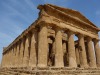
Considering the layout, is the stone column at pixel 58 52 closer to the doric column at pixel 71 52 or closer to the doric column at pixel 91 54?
the doric column at pixel 71 52

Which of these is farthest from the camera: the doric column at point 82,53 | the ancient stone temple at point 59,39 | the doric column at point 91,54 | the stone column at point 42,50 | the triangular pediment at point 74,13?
the doric column at point 91,54

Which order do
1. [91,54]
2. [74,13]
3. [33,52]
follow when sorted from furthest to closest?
[91,54]
[74,13]
[33,52]

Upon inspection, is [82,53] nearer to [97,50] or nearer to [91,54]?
[91,54]

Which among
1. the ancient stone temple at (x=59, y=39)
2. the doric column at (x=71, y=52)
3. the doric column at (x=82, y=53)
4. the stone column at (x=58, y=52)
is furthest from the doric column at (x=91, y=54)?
the stone column at (x=58, y=52)

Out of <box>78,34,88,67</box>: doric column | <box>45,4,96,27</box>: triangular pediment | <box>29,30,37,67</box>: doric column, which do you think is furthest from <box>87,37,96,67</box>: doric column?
<box>29,30,37,67</box>: doric column

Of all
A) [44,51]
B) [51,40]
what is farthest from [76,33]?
[44,51]

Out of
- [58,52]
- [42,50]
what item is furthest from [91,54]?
[42,50]

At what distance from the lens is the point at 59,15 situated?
20359mm

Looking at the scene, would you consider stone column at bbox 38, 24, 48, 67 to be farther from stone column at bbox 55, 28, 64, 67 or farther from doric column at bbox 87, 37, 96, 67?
doric column at bbox 87, 37, 96, 67

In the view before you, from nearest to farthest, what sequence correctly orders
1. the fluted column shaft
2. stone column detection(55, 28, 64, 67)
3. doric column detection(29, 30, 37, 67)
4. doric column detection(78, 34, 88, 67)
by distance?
stone column detection(55, 28, 64, 67)
doric column detection(29, 30, 37, 67)
doric column detection(78, 34, 88, 67)
the fluted column shaft

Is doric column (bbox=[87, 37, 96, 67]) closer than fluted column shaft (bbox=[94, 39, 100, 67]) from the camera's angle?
Yes

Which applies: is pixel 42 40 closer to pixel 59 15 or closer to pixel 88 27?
pixel 59 15

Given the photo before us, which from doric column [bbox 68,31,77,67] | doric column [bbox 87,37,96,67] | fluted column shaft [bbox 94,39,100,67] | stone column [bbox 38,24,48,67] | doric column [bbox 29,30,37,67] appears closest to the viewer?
stone column [bbox 38,24,48,67]

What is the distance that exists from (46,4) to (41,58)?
7711mm
